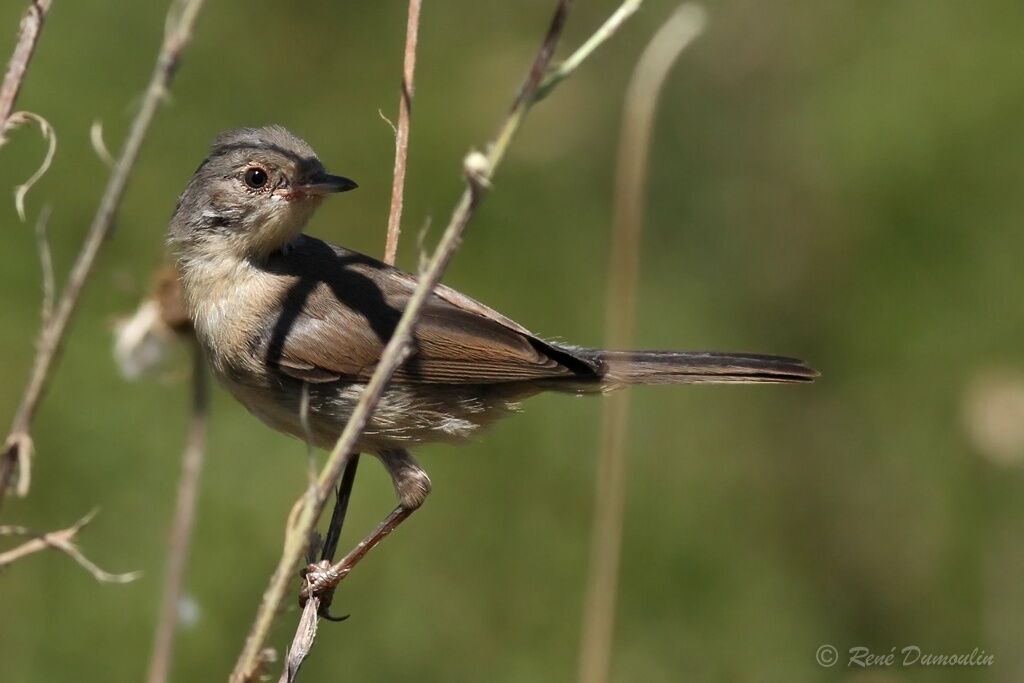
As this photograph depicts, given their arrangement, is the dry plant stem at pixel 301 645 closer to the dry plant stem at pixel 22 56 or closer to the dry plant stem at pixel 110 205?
the dry plant stem at pixel 110 205

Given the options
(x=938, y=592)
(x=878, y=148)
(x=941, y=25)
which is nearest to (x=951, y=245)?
(x=878, y=148)

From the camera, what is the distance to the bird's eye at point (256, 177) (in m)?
4.03

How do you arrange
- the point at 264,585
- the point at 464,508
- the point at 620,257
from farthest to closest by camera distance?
the point at 464,508 → the point at 264,585 → the point at 620,257

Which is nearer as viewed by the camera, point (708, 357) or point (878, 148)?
point (708, 357)

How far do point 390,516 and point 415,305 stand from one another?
1.72 metres

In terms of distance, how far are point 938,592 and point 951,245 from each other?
1.95m

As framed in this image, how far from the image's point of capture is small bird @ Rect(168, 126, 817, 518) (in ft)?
12.8

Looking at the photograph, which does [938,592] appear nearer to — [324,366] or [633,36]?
[324,366]

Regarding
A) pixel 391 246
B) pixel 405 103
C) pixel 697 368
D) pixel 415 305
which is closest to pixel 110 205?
Answer: pixel 415 305

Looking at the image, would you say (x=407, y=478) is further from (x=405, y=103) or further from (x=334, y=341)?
(x=405, y=103)

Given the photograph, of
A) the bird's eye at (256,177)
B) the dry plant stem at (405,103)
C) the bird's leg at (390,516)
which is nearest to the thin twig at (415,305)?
the dry plant stem at (405,103)

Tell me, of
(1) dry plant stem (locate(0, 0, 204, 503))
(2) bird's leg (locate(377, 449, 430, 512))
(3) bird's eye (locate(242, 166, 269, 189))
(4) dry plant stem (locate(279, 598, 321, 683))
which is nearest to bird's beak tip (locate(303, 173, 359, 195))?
(3) bird's eye (locate(242, 166, 269, 189))

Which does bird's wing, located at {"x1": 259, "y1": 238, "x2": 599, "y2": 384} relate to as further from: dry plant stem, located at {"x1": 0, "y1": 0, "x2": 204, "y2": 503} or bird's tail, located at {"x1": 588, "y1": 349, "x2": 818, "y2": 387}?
dry plant stem, located at {"x1": 0, "y1": 0, "x2": 204, "y2": 503}

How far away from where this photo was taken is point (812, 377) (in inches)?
153
